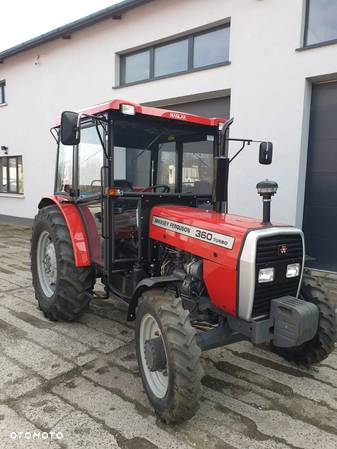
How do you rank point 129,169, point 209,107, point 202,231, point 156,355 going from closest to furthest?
point 156,355 → point 202,231 → point 129,169 → point 209,107

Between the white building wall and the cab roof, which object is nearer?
the cab roof

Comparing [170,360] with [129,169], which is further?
[129,169]

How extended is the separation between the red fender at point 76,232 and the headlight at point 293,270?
1.88 meters

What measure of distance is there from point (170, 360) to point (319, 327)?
1.21 metres

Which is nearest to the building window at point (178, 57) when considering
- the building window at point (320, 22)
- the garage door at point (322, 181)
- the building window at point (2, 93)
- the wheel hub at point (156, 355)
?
the building window at point (320, 22)

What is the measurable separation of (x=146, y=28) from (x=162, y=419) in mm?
7546

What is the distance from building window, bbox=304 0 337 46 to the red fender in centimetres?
445

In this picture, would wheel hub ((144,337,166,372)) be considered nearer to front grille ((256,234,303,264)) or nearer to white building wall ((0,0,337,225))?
front grille ((256,234,303,264))

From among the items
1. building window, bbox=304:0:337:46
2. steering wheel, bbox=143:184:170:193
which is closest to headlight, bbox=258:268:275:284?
steering wheel, bbox=143:184:170:193

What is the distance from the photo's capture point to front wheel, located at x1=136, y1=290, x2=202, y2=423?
2.12 metres

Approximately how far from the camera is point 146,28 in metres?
7.68

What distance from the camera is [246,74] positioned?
6.23 m

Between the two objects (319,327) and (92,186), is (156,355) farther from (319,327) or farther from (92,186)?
(92,186)

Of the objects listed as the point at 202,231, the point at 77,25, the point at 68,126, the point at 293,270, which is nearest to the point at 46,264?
the point at 68,126
